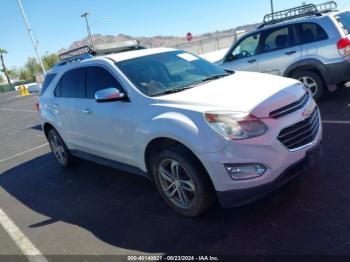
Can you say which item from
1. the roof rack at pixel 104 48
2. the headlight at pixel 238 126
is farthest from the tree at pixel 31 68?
the headlight at pixel 238 126

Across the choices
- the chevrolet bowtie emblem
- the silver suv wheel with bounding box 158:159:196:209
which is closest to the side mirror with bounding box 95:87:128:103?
the silver suv wheel with bounding box 158:159:196:209

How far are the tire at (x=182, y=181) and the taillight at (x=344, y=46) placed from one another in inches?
181

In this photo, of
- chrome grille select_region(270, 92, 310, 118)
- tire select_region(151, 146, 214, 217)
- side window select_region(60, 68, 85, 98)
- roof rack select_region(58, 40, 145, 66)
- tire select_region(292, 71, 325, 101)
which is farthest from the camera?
roof rack select_region(58, 40, 145, 66)

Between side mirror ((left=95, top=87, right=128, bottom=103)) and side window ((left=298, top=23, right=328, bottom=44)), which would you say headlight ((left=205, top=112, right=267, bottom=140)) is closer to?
side mirror ((left=95, top=87, right=128, bottom=103))

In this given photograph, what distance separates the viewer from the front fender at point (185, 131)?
10.9 ft

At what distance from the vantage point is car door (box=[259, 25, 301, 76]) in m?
7.40

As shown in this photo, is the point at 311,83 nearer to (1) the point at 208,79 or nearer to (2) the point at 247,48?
(2) the point at 247,48

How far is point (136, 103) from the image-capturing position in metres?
4.15

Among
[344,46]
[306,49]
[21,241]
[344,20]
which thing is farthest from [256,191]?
[344,20]

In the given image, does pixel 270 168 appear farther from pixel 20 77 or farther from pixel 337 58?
pixel 20 77

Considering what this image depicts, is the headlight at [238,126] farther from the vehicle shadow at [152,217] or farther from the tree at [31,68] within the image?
the tree at [31,68]

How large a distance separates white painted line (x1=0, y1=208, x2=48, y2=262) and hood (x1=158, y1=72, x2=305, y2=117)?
2.13m

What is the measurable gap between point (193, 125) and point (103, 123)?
1.64 metres

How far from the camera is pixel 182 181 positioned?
12.6 ft
